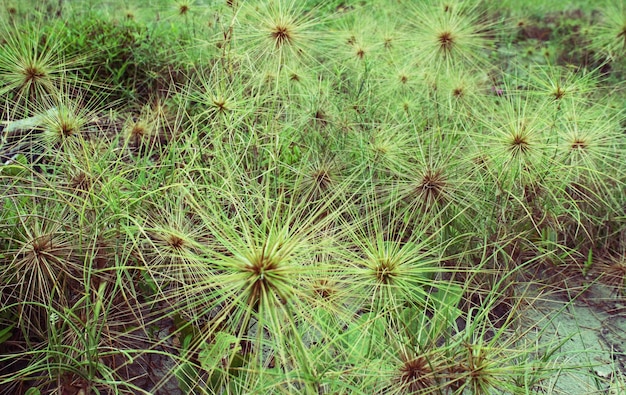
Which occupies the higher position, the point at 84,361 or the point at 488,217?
the point at 488,217

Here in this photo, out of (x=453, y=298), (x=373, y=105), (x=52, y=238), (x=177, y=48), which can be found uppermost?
(x=177, y=48)

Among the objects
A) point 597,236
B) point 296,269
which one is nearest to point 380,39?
point 597,236

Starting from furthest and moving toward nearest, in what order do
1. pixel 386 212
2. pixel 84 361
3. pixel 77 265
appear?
pixel 386 212 → pixel 77 265 → pixel 84 361

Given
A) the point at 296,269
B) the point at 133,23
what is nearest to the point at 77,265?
the point at 296,269

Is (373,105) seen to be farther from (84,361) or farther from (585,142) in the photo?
(84,361)

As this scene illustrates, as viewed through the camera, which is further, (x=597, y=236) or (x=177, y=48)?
(x=177, y=48)

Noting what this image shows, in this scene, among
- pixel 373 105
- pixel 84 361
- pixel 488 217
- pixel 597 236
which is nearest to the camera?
pixel 84 361
